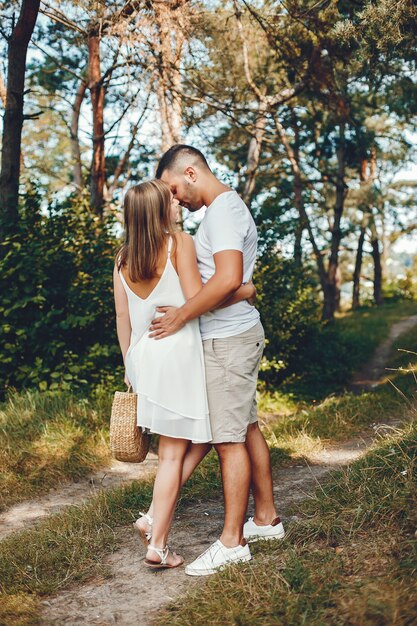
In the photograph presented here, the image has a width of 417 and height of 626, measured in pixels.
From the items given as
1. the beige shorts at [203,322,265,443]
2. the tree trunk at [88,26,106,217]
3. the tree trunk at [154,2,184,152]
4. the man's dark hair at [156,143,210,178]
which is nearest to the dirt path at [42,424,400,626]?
the beige shorts at [203,322,265,443]

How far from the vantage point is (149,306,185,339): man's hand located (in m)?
3.66

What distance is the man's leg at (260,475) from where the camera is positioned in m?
4.07

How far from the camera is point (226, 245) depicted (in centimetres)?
357

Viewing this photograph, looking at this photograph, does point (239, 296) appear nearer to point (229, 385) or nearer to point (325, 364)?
point (229, 385)

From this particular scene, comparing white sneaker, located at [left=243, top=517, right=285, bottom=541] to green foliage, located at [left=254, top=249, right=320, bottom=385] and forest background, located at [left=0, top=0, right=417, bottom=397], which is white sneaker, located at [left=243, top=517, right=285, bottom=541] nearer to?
forest background, located at [left=0, top=0, right=417, bottom=397]

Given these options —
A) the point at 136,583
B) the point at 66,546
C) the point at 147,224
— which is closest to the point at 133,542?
the point at 66,546

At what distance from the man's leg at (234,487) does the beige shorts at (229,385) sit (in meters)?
0.08

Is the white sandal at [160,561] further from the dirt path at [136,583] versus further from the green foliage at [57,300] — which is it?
Answer: the green foliage at [57,300]

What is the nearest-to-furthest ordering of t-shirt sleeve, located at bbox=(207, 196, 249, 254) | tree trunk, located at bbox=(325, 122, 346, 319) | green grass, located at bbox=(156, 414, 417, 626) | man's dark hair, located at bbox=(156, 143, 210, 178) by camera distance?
green grass, located at bbox=(156, 414, 417, 626), t-shirt sleeve, located at bbox=(207, 196, 249, 254), man's dark hair, located at bbox=(156, 143, 210, 178), tree trunk, located at bbox=(325, 122, 346, 319)

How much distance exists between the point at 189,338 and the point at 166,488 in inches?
32.4

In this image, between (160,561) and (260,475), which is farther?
(260,475)

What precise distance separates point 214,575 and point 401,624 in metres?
1.08

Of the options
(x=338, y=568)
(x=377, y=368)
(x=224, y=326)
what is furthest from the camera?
(x=377, y=368)

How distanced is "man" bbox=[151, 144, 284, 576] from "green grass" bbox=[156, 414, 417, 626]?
0.89ft
